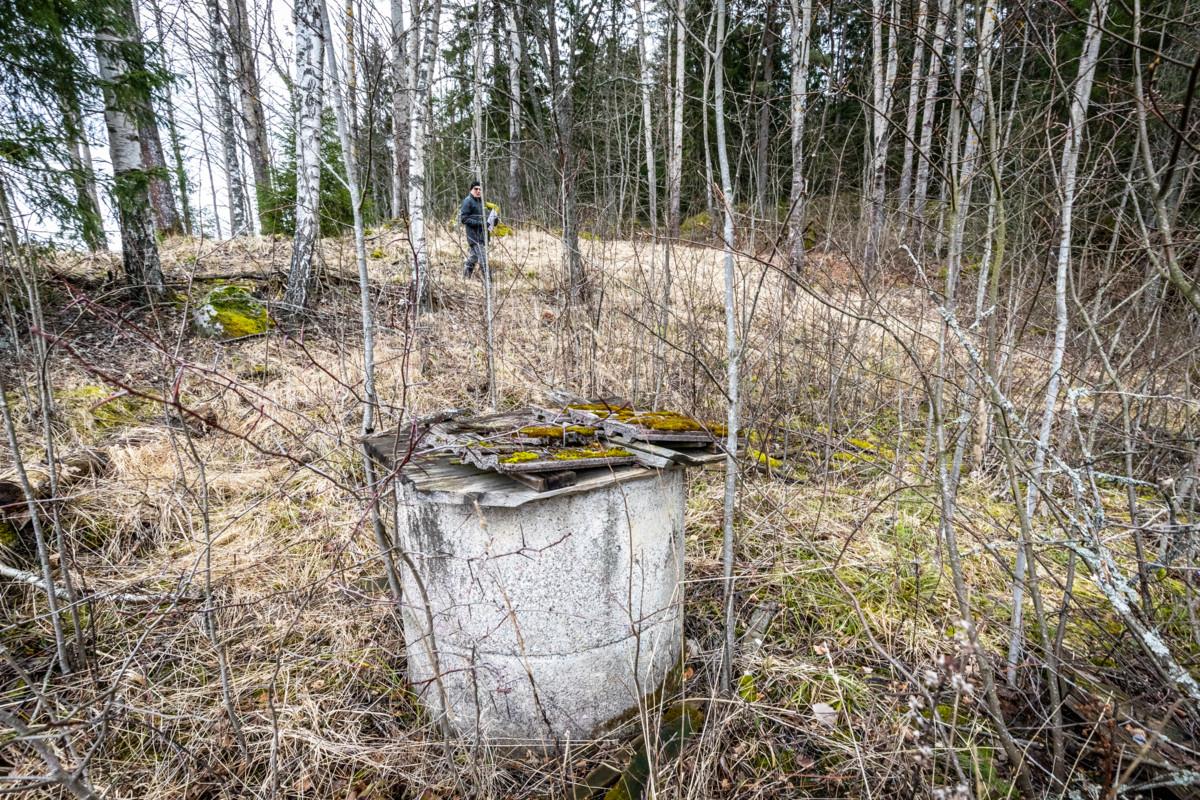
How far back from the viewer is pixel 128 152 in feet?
19.7

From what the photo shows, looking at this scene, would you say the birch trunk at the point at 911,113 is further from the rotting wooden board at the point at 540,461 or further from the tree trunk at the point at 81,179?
the tree trunk at the point at 81,179

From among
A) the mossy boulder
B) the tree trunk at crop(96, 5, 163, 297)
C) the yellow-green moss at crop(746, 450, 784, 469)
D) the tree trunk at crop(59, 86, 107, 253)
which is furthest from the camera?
the mossy boulder

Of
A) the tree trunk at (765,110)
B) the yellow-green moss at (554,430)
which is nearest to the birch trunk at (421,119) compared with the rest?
the tree trunk at (765,110)

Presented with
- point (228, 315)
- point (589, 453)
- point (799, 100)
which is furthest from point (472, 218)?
point (589, 453)

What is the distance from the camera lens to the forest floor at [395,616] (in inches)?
84.3

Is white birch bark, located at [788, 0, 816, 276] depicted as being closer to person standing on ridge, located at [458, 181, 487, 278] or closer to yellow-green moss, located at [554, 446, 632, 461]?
yellow-green moss, located at [554, 446, 632, 461]

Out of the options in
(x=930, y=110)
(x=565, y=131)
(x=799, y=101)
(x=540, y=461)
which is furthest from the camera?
(x=930, y=110)

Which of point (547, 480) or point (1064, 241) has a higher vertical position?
point (1064, 241)

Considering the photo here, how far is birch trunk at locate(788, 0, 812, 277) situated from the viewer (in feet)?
8.18

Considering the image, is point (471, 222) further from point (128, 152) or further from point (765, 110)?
point (765, 110)

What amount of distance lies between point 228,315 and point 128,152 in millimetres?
1957

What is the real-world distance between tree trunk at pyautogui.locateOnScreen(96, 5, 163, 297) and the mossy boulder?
51 centimetres

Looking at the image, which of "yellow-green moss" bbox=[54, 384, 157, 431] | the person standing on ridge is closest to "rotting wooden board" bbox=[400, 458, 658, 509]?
"yellow-green moss" bbox=[54, 384, 157, 431]

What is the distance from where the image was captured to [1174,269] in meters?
1.42
